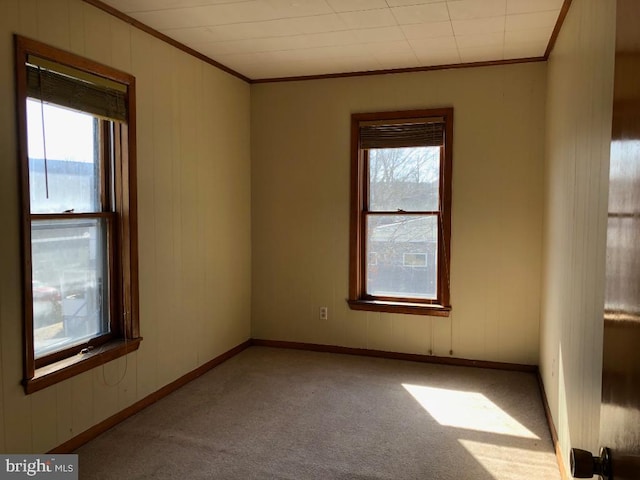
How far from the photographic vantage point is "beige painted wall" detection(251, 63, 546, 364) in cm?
420

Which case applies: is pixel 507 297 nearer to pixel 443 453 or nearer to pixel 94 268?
pixel 443 453

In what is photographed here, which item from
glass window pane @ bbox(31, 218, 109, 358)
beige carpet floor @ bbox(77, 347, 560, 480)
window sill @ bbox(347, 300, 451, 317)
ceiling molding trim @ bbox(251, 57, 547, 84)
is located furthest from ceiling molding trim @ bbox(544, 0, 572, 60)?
glass window pane @ bbox(31, 218, 109, 358)

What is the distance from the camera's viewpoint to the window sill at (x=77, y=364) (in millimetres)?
2623

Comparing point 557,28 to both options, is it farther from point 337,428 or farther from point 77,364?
point 77,364

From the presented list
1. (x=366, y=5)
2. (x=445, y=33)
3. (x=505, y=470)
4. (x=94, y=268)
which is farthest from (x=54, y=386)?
(x=445, y=33)

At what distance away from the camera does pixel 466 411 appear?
3473 mm

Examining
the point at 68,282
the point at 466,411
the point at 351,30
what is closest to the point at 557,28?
the point at 351,30

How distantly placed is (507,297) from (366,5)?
101 inches

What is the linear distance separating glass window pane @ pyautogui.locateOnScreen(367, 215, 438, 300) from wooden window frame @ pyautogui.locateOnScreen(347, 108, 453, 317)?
0.15 ft

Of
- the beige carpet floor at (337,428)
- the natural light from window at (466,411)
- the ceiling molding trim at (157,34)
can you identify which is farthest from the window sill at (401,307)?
the ceiling molding trim at (157,34)

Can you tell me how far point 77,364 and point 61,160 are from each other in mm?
1122

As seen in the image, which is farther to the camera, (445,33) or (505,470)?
(445,33)

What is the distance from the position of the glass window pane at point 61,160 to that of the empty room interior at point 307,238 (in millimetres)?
16

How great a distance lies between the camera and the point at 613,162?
1.00m
